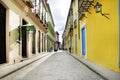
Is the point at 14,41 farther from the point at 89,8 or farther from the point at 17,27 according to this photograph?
the point at 89,8

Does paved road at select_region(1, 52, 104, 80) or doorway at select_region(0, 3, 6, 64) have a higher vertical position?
doorway at select_region(0, 3, 6, 64)

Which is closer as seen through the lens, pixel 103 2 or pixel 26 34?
pixel 103 2

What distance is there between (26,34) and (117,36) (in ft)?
40.2

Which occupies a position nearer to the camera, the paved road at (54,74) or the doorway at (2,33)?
the paved road at (54,74)

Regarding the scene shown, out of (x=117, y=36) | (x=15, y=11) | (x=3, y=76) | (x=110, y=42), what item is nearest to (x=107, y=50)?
(x=110, y=42)

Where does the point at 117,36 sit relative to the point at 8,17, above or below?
below

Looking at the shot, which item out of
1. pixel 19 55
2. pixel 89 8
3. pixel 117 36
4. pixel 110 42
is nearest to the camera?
pixel 117 36

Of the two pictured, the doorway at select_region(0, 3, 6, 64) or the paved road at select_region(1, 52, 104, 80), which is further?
the doorway at select_region(0, 3, 6, 64)

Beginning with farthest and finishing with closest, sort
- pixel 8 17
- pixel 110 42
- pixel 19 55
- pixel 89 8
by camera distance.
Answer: pixel 89 8, pixel 19 55, pixel 8 17, pixel 110 42

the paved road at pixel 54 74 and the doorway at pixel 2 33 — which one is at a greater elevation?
the doorway at pixel 2 33

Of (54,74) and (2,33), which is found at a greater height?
(2,33)

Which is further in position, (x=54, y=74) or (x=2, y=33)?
(x=2, y=33)

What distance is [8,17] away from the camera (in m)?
13.2

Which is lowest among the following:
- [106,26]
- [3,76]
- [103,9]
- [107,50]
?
[3,76]
